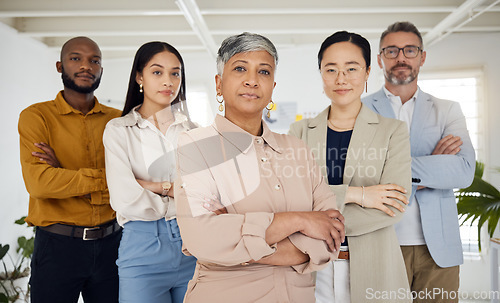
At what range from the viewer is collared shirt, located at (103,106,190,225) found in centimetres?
189

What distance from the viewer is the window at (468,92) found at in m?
4.97

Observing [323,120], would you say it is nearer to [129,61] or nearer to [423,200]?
[423,200]

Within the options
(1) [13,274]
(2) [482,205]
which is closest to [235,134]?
(2) [482,205]

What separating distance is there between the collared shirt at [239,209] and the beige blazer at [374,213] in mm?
376

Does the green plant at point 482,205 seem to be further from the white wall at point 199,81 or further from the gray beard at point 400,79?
the white wall at point 199,81

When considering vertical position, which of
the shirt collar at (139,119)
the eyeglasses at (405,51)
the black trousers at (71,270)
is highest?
the eyeglasses at (405,51)

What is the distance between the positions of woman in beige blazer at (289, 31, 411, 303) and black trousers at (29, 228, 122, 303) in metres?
1.10

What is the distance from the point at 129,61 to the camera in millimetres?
5449

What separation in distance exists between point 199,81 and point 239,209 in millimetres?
4130

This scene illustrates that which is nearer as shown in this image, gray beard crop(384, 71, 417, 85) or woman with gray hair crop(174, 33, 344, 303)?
woman with gray hair crop(174, 33, 344, 303)

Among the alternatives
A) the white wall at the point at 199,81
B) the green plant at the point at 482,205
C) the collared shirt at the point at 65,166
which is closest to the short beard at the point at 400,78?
the green plant at the point at 482,205

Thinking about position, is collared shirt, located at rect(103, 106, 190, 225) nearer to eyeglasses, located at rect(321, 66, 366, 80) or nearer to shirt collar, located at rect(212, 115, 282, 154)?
shirt collar, located at rect(212, 115, 282, 154)

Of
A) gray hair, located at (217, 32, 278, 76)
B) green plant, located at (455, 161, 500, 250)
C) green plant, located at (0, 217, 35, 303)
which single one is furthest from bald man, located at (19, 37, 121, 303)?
green plant, located at (455, 161, 500, 250)

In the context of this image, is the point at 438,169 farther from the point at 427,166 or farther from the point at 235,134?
the point at 235,134
